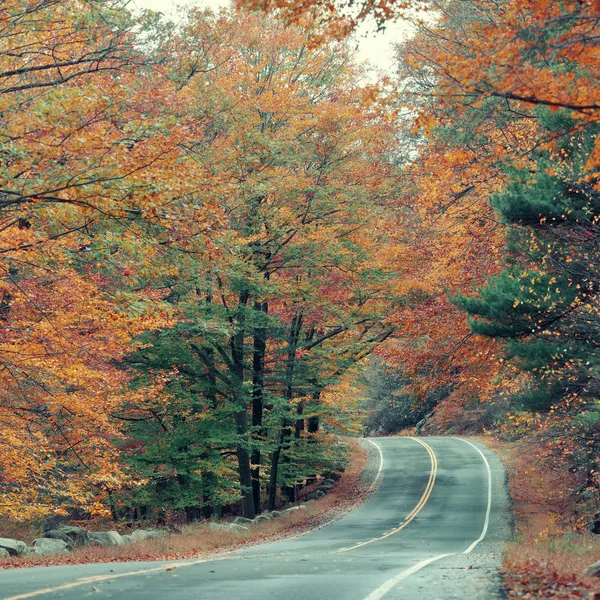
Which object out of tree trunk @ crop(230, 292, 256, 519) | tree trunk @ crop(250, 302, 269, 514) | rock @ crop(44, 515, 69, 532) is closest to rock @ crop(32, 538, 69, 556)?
tree trunk @ crop(230, 292, 256, 519)

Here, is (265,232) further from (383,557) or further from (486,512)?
(486,512)

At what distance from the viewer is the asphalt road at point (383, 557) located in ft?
24.7

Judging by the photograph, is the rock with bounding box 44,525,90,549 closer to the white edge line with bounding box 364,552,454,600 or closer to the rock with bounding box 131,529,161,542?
the rock with bounding box 131,529,161,542

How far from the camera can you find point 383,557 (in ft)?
46.9


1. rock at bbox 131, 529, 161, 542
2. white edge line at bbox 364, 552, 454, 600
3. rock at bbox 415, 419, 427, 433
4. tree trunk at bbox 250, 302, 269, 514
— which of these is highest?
tree trunk at bbox 250, 302, 269, 514

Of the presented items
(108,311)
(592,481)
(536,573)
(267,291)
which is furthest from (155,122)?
(592,481)

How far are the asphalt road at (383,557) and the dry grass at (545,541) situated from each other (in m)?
0.40

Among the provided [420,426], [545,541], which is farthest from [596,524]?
[420,426]

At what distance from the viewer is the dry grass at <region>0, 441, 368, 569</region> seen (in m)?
15.5

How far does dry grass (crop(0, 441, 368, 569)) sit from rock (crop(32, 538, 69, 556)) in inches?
33.5

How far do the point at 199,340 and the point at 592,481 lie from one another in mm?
11927

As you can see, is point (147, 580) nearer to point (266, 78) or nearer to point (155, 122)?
point (155, 122)

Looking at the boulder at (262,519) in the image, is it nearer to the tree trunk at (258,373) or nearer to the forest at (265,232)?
the forest at (265,232)

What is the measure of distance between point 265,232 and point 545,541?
11.0 m
